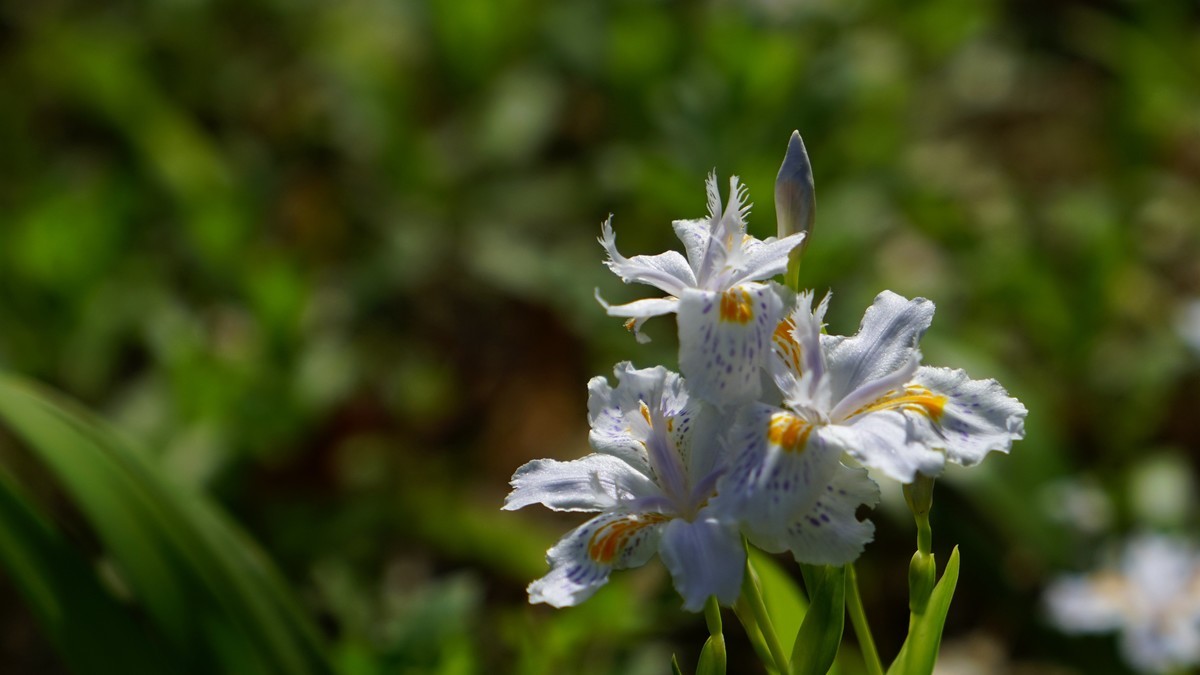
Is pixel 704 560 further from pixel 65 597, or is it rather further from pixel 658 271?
pixel 65 597

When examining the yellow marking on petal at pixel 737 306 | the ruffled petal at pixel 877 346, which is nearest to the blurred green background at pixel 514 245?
the ruffled petal at pixel 877 346

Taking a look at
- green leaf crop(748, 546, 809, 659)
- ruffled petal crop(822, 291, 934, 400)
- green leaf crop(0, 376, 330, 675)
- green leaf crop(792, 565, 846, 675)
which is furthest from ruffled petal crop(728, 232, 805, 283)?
green leaf crop(0, 376, 330, 675)

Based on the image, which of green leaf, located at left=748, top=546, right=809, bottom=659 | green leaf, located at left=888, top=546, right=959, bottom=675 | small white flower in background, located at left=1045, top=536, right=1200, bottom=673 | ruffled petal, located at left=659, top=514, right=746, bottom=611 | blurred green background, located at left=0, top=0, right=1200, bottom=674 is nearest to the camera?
ruffled petal, located at left=659, top=514, right=746, bottom=611

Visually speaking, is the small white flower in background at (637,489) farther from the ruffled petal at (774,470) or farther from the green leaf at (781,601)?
the green leaf at (781,601)

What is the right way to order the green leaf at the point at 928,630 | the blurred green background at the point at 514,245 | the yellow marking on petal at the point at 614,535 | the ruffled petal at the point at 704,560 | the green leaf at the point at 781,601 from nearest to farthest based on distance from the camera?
Result: the ruffled petal at the point at 704,560, the yellow marking on petal at the point at 614,535, the green leaf at the point at 928,630, the green leaf at the point at 781,601, the blurred green background at the point at 514,245

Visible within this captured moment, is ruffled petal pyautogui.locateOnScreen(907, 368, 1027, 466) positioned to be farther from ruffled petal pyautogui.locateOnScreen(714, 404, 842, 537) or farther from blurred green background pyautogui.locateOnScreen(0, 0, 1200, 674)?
blurred green background pyautogui.locateOnScreen(0, 0, 1200, 674)

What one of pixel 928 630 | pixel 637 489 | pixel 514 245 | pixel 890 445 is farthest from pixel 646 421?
pixel 514 245
